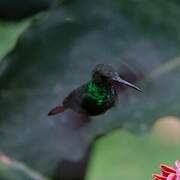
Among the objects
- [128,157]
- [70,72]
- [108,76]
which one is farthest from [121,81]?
[128,157]

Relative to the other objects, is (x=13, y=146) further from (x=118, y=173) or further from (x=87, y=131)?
(x=118, y=173)

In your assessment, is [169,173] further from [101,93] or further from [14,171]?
[14,171]

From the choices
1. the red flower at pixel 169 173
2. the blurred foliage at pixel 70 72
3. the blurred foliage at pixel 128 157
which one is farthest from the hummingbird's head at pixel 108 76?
the blurred foliage at pixel 128 157

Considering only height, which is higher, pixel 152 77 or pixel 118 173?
pixel 152 77

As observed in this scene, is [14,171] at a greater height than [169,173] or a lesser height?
lesser

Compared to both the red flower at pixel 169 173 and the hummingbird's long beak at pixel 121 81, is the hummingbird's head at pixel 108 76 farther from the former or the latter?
the red flower at pixel 169 173

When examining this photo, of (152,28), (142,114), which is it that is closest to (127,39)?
(152,28)
